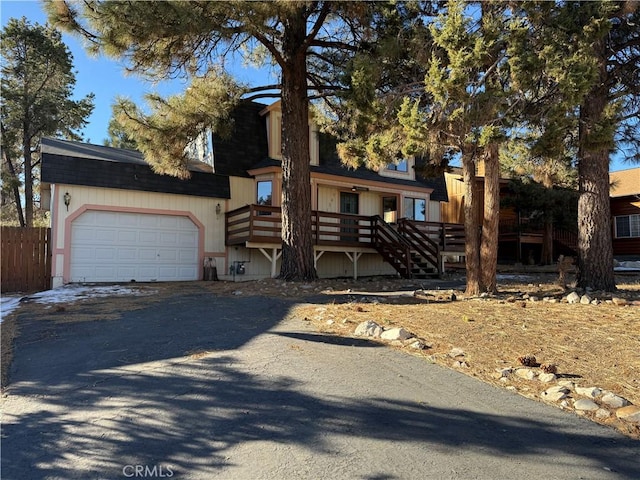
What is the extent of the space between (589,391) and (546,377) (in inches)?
14.3

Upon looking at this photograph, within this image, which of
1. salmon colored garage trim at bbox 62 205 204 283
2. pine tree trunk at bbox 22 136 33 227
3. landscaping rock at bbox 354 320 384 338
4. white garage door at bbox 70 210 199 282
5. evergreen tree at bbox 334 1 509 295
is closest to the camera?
landscaping rock at bbox 354 320 384 338

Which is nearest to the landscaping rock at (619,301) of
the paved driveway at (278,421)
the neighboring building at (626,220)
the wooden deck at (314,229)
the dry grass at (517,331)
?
the dry grass at (517,331)

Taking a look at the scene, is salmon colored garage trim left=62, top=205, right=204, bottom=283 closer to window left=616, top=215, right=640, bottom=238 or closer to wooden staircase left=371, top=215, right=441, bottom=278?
wooden staircase left=371, top=215, right=441, bottom=278

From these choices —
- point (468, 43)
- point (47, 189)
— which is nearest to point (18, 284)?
point (47, 189)

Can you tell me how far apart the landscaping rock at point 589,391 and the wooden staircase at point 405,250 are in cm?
1045

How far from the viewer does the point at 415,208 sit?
19266 mm

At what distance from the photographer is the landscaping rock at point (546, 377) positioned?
3.90 m

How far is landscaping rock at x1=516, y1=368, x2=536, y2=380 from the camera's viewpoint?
157 inches

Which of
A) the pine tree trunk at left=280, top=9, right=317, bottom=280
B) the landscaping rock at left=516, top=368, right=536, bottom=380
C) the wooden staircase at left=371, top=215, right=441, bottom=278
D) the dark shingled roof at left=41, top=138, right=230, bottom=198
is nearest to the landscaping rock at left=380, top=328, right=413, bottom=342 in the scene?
the landscaping rock at left=516, top=368, right=536, bottom=380

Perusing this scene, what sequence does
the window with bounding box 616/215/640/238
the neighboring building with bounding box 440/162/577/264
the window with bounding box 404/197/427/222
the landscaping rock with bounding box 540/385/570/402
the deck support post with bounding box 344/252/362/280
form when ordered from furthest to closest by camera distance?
the window with bounding box 616/215/640/238 → the neighboring building with bounding box 440/162/577/264 → the window with bounding box 404/197/427/222 → the deck support post with bounding box 344/252/362/280 → the landscaping rock with bounding box 540/385/570/402

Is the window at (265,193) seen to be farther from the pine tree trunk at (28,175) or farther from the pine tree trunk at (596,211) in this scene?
the pine tree trunk at (28,175)

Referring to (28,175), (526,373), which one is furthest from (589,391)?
(28,175)

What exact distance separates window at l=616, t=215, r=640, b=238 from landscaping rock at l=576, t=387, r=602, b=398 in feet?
85.6

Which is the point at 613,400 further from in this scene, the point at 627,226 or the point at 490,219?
the point at 627,226
